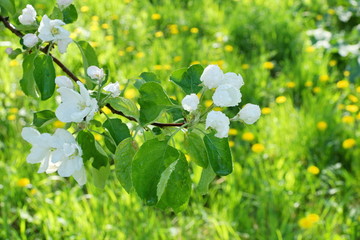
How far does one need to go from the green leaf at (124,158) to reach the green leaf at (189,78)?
0.40 ft

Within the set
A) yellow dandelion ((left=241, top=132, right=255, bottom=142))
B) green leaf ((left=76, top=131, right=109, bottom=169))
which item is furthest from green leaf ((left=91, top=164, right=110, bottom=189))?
yellow dandelion ((left=241, top=132, right=255, bottom=142))

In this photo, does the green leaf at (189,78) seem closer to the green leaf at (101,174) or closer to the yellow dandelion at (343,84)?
the green leaf at (101,174)

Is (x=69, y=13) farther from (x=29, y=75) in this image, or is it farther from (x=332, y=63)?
(x=332, y=63)

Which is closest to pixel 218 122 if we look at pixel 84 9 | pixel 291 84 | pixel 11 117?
pixel 11 117

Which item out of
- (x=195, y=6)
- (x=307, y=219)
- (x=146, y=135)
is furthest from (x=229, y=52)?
(x=146, y=135)

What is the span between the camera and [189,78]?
2.57 feet

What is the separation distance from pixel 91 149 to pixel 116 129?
59 millimetres

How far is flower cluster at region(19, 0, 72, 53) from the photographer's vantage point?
0.76m

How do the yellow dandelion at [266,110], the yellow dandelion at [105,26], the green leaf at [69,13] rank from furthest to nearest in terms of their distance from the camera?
the yellow dandelion at [105,26] < the yellow dandelion at [266,110] < the green leaf at [69,13]

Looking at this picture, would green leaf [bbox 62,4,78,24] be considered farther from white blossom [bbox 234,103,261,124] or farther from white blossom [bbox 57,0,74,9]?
white blossom [bbox 234,103,261,124]

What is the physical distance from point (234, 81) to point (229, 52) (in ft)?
7.08

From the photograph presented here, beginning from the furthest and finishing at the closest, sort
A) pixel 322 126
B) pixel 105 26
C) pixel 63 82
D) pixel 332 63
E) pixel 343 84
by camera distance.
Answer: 1. pixel 105 26
2. pixel 332 63
3. pixel 343 84
4. pixel 322 126
5. pixel 63 82

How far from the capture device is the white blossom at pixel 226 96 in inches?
26.4

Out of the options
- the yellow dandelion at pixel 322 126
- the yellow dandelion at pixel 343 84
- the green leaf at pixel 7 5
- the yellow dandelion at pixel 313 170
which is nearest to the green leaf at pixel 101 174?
the green leaf at pixel 7 5
